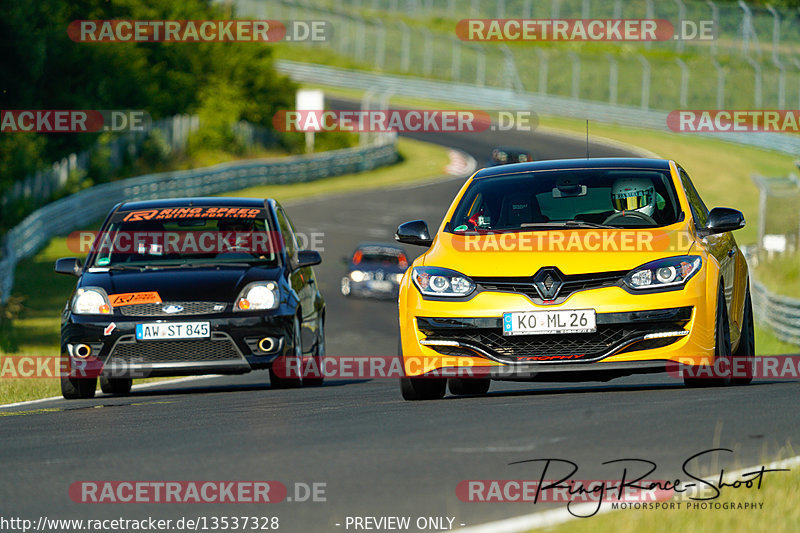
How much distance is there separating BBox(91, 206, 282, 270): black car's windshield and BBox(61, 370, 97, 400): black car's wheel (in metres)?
1.05

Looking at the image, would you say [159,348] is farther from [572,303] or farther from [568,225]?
[572,303]

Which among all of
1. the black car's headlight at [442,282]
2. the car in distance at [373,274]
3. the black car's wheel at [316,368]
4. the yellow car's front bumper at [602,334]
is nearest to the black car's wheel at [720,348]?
the yellow car's front bumper at [602,334]

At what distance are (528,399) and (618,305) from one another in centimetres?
88

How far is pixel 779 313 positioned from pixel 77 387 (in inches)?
644

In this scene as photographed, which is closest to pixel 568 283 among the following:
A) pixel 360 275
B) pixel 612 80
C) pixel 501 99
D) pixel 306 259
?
pixel 306 259

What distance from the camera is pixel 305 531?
5395 millimetres

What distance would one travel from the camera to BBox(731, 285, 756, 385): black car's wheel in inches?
410

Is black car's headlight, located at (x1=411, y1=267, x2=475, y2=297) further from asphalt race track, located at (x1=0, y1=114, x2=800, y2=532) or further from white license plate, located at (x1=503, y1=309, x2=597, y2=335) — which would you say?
asphalt race track, located at (x1=0, y1=114, x2=800, y2=532)

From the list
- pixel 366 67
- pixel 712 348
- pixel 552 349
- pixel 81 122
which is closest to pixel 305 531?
pixel 552 349

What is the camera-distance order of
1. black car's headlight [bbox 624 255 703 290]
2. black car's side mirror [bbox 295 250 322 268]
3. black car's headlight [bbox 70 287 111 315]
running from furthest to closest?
black car's side mirror [bbox 295 250 322 268], black car's headlight [bbox 70 287 111 315], black car's headlight [bbox 624 255 703 290]

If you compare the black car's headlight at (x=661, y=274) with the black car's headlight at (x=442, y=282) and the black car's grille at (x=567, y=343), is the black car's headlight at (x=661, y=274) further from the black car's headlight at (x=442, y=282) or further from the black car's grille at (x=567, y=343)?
the black car's headlight at (x=442, y=282)

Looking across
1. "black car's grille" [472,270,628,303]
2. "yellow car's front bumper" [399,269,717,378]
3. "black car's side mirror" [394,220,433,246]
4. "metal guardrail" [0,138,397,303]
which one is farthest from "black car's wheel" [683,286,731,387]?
"metal guardrail" [0,138,397,303]

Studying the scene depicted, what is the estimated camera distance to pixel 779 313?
1001 inches

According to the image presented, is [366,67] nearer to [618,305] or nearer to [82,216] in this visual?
[82,216]
